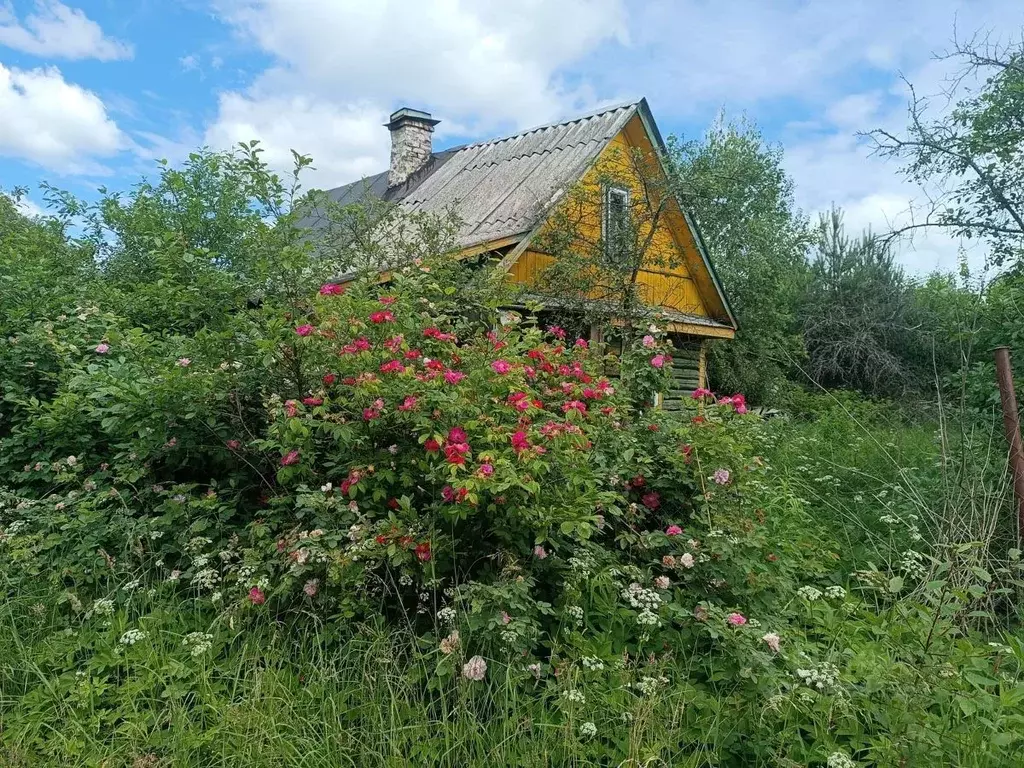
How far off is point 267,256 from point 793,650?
3.53m

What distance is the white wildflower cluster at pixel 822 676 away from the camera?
6.89ft

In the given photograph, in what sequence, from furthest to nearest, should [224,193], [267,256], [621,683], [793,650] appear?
[224,193], [267,256], [793,650], [621,683]

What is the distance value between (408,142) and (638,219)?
704cm

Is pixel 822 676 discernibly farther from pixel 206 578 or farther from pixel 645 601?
pixel 206 578

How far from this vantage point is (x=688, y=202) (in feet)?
29.8

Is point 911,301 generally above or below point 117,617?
above

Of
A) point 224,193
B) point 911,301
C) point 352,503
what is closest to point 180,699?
point 352,503

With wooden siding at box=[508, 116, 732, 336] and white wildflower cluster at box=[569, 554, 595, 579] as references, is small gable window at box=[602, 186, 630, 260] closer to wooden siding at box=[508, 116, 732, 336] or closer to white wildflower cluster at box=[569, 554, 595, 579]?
wooden siding at box=[508, 116, 732, 336]

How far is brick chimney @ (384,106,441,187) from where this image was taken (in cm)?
1381

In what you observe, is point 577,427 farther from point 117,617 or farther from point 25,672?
point 25,672

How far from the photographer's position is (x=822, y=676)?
2.13 meters

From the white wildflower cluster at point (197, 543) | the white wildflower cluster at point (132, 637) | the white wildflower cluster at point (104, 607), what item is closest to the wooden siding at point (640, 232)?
the white wildflower cluster at point (197, 543)

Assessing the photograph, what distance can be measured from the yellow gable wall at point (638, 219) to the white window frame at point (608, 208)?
67 mm

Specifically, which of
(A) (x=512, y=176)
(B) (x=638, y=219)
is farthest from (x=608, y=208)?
(A) (x=512, y=176)
